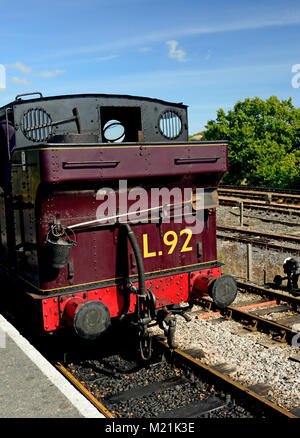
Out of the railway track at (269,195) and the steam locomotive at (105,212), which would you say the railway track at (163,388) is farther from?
the railway track at (269,195)

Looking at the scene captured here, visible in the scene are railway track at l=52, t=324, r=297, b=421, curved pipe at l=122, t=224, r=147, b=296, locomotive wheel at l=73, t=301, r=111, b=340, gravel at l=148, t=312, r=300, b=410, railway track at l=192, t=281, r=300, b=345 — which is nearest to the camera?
railway track at l=52, t=324, r=297, b=421

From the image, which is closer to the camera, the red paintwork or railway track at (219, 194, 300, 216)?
the red paintwork

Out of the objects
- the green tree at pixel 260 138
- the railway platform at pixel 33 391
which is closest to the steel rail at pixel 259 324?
the railway platform at pixel 33 391

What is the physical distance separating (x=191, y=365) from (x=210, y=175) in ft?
8.23

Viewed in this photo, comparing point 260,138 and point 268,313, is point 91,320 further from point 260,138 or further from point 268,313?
point 260,138

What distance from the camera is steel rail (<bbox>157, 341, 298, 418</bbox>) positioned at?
4418 mm

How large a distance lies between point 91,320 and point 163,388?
1.17 m

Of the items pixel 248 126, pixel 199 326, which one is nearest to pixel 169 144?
pixel 199 326

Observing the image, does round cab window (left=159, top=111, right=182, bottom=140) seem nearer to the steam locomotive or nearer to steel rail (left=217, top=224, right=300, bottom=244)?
the steam locomotive

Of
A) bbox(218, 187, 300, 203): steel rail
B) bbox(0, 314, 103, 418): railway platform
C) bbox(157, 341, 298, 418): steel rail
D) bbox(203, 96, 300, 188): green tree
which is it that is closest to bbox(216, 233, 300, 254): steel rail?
bbox(157, 341, 298, 418): steel rail

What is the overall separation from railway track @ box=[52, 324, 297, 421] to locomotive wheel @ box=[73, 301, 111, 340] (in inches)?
25.3

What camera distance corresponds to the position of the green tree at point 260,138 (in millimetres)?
32375

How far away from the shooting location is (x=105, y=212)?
539cm

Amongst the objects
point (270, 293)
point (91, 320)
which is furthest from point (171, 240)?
point (270, 293)
